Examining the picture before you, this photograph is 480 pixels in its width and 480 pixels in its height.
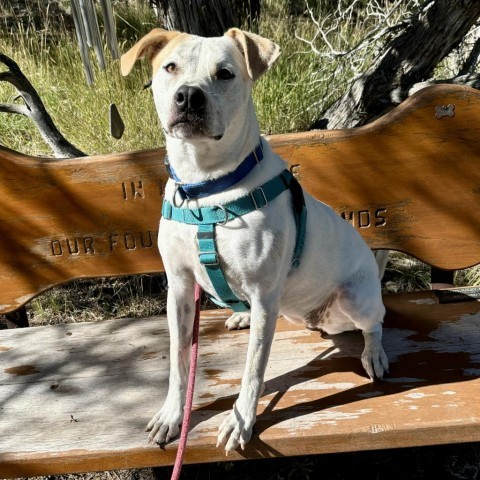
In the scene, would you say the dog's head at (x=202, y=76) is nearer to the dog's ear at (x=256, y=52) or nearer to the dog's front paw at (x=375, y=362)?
the dog's ear at (x=256, y=52)

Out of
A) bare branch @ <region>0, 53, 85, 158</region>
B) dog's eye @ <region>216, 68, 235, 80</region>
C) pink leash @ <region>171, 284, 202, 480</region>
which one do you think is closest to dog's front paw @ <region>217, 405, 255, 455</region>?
pink leash @ <region>171, 284, 202, 480</region>

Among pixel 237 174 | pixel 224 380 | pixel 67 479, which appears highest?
pixel 237 174

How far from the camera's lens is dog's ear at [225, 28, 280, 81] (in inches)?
60.6

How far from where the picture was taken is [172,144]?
62.4 inches

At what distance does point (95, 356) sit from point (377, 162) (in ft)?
4.33

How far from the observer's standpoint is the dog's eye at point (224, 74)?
4.87 ft

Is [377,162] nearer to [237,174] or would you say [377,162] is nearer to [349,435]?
[237,174]

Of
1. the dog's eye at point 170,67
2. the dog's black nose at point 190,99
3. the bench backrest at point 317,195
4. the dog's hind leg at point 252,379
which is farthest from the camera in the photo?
the bench backrest at point 317,195

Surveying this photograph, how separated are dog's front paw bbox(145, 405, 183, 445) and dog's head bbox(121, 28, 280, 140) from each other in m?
0.82

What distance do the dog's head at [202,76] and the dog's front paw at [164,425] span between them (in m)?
0.82

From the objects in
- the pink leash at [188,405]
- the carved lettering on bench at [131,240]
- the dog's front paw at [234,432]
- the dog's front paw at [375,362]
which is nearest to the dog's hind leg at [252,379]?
the dog's front paw at [234,432]

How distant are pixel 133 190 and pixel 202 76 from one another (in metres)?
0.96

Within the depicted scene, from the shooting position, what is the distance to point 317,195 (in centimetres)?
232

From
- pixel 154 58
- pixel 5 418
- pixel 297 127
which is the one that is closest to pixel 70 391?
pixel 5 418
